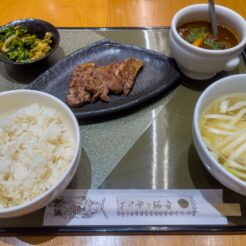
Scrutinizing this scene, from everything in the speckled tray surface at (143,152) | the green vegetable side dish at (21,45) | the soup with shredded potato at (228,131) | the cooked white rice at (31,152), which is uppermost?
the green vegetable side dish at (21,45)

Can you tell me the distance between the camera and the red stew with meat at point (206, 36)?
1392 millimetres

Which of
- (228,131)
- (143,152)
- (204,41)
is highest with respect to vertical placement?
→ (204,41)

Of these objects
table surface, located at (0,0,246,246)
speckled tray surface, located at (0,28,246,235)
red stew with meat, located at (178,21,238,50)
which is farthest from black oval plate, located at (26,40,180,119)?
table surface, located at (0,0,246,246)

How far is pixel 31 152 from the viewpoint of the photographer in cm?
103

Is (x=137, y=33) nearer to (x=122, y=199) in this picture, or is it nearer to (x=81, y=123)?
(x=81, y=123)

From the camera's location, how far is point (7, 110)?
47.4 inches

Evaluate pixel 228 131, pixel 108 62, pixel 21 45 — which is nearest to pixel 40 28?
pixel 21 45

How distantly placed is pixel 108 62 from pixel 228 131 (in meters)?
0.74

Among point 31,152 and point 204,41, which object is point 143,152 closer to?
point 31,152

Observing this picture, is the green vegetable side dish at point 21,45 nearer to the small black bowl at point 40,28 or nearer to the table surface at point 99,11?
the small black bowl at point 40,28

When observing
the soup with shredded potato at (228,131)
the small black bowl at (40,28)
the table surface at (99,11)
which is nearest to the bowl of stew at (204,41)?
the soup with shredded potato at (228,131)

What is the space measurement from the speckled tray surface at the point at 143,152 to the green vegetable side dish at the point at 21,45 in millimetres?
68

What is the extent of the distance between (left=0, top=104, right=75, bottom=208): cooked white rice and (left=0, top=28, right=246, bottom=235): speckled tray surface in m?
0.13

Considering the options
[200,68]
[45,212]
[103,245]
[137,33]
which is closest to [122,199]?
[103,245]
